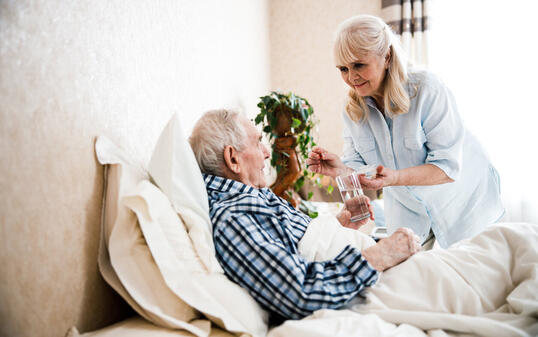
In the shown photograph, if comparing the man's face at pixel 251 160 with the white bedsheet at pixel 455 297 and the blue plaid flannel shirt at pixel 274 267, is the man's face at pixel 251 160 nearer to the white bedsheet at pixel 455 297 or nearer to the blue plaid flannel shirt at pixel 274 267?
the blue plaid flannel shirt at pixel 274 267

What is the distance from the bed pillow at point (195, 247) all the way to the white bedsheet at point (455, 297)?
0.10 m

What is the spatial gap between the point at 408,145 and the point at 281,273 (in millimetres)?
1005

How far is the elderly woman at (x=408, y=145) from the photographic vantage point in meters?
1.56

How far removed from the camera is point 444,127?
159 cm

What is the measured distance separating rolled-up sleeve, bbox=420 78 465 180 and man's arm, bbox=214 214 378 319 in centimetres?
77

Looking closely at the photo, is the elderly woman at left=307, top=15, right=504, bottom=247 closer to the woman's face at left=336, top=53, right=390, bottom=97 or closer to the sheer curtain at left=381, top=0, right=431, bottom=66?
the woman's face at left=336, top=53, right=390, bottom=97

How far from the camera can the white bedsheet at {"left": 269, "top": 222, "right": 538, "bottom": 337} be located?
0.90m

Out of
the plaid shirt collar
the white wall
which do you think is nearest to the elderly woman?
the plaid shirt collar

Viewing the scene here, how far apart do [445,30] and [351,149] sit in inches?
76.4

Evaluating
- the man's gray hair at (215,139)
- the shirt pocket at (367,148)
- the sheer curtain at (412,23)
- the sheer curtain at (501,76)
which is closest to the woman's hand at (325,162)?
the shirt pocket at (367,148)

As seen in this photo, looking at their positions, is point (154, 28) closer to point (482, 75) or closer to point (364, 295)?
point (364, 295)

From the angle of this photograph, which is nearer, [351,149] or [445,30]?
[351,149]

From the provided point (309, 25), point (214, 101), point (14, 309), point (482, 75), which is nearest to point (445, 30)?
point (482, 75)

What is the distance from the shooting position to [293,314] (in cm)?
99
